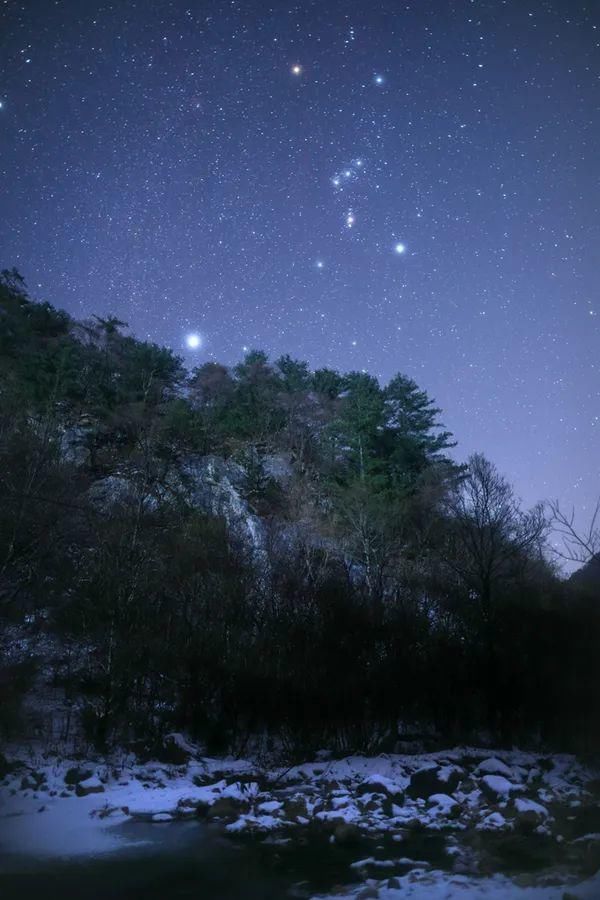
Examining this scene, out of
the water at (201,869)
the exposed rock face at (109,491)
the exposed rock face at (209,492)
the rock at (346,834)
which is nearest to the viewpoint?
the water at (201,869)

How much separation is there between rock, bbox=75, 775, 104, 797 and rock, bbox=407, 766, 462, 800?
19.9 feet

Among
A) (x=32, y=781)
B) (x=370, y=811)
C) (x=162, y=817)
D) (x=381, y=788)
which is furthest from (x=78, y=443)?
(x=370, y=811)

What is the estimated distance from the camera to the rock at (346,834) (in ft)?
29.4

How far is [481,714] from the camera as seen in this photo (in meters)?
17.8

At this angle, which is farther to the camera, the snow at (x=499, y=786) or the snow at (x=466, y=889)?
the snow at (x=499, y=786)

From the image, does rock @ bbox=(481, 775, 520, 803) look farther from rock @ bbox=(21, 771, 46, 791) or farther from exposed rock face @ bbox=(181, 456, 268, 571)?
exposed rock face @ bbox=(181, 456, 268, 571)

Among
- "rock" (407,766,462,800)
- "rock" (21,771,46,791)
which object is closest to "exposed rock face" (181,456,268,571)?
"rock" (21,771,46,791)

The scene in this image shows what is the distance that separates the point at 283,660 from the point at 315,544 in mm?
14969

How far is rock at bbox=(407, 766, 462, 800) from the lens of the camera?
1171cm

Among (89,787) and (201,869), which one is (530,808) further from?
(89,787)

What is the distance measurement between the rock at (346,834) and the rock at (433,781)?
9.11 feet

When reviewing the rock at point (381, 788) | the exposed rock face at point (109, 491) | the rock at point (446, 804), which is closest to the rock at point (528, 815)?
the rock at point (446, 804)

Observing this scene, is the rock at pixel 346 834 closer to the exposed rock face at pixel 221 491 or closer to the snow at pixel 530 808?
the snow at pixel 530 808

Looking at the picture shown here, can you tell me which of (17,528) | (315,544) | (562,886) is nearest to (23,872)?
(562,886)
